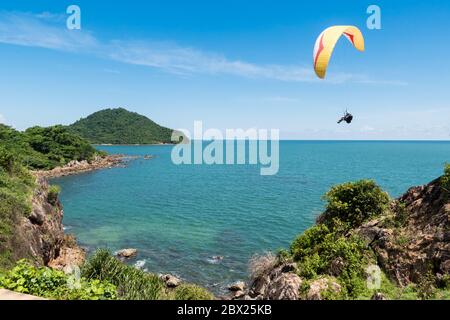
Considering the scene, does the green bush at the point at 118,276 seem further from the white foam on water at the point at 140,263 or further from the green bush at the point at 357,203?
the green bush at the point at 357,203

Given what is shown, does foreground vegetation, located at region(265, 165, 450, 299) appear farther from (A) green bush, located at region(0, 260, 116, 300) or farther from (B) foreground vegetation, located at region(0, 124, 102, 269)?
(B) foreground vegetation, located at region(0, 124, 102, 269)

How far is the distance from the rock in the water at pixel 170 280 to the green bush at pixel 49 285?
1733 cm

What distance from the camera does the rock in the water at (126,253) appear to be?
34.1 m

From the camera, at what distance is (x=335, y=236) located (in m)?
21.3

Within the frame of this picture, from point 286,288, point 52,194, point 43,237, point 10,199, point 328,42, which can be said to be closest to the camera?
point 328,42

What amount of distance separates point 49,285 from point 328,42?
45.2 feet

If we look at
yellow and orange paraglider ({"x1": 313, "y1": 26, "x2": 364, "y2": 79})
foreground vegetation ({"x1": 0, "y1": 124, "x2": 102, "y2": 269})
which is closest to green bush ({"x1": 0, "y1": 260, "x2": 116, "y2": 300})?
foreground vegetation ({"x1": 0, "y1": 124, "x2": 102, "y2": 269})

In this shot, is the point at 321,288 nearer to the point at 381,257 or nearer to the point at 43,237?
the point at 381,257

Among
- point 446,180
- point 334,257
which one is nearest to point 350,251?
point 334,257

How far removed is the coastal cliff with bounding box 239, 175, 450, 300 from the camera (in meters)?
15.8

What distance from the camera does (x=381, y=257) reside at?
17.9 m

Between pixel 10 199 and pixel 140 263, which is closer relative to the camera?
pixel 10 199

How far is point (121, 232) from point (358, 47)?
35981 mm
